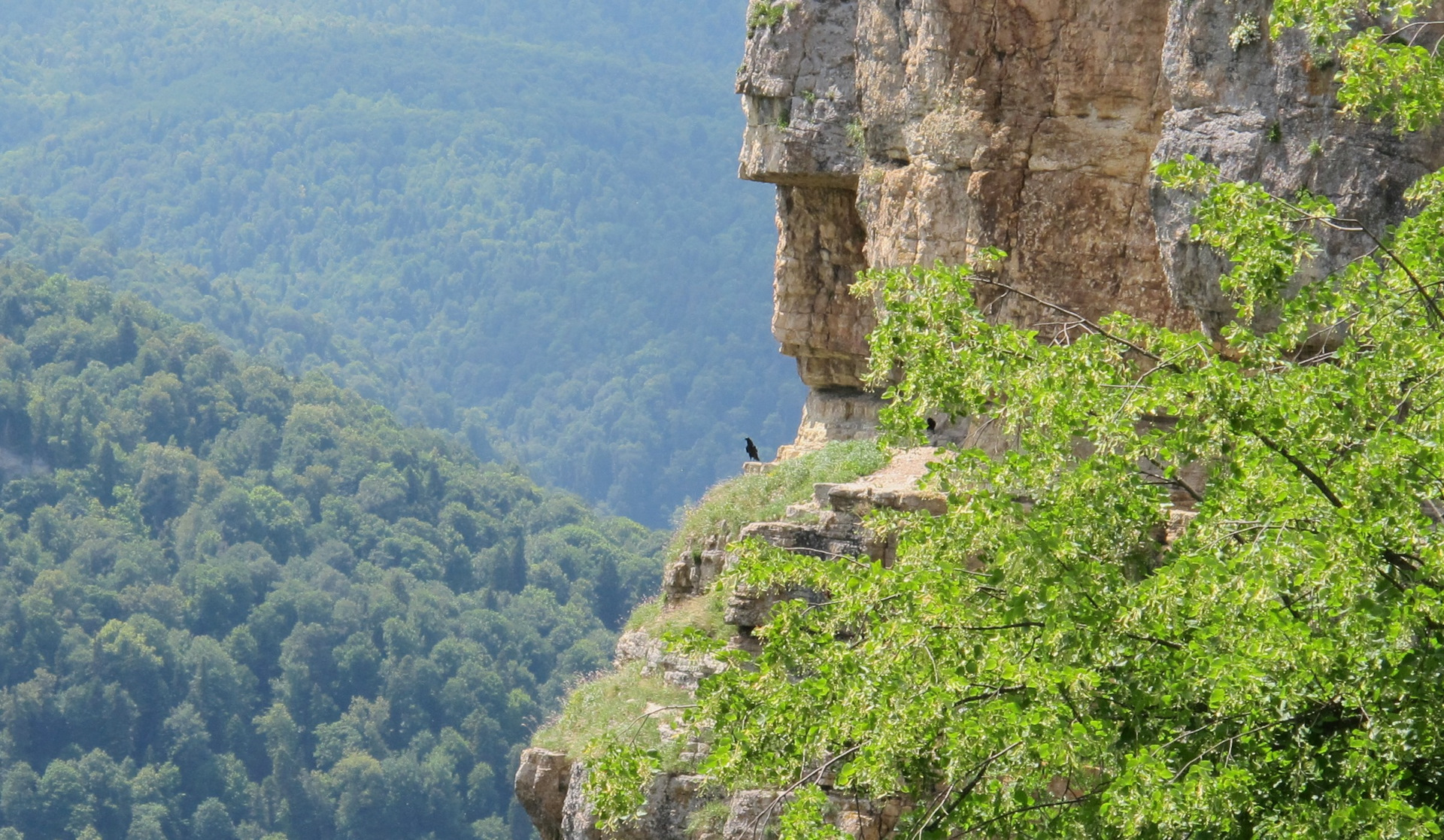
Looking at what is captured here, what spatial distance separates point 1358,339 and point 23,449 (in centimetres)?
11079

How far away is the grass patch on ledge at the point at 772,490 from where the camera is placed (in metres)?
23.1

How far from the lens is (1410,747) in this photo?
10.4 meters

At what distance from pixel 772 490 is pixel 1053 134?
6548 millimetres

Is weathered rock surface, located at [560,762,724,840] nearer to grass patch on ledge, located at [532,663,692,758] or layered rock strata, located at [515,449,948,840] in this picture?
layered rock strata, located at [515,449,948,840]

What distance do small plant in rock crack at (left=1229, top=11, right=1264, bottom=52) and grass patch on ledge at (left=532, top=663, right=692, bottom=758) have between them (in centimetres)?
899

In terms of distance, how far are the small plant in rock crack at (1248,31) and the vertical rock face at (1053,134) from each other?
5 centimetres

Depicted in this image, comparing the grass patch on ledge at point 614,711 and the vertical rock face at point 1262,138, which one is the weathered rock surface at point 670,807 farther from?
the vertical rock face at point 1262,138

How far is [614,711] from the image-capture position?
21.5 metres

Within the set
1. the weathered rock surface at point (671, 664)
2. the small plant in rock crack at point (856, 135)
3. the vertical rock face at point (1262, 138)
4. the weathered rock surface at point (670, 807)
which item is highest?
the vertical rock face at point (1262, 138)

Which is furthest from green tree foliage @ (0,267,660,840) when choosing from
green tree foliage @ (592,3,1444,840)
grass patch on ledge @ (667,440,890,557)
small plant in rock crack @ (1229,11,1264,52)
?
green tree foliage @ (592,3,1444,840)

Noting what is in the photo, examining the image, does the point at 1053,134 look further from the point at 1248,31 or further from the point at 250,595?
the point at 250,595

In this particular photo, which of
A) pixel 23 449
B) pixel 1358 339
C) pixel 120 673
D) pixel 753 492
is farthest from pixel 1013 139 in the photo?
pixel 23 449

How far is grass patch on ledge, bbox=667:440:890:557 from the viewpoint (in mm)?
23141

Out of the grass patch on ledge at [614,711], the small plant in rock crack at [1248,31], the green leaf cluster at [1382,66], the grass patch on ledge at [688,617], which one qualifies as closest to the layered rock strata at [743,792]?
the grass patch on ledge at [614,711]
